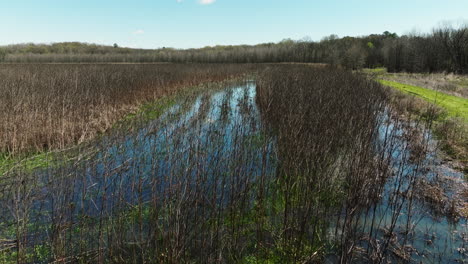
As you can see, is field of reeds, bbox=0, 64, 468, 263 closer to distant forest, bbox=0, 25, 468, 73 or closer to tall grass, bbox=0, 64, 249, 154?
tall grass, bbox=0, 64, 249, 154

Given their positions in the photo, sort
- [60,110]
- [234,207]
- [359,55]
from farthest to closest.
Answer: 1. [359,55]
2. [60,110]
3. [234,207]

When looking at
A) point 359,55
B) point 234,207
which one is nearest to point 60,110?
point 234,207

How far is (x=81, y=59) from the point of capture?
4291 cm

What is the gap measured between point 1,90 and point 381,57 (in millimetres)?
45299

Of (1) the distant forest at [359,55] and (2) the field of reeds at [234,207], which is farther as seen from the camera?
(1) the distant forest at [359,55]

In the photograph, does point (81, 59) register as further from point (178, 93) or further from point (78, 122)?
point (78, 122)

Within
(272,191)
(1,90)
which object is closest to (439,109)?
(272,191)

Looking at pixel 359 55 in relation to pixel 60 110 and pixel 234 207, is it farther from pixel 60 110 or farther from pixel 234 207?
pixel 234 207

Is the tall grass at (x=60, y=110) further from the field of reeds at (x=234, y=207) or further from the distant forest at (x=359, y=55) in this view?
the distant forest at (x=359, y=55)

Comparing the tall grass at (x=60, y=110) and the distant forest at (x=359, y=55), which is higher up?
the distant forest at (x=359, y=55)

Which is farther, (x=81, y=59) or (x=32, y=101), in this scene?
(x=81, y=59)

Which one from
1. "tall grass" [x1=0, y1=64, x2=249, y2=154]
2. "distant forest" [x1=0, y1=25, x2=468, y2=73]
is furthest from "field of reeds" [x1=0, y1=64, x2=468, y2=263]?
"distant forest" [x1=0, y1=25, x2=468, y2=73]

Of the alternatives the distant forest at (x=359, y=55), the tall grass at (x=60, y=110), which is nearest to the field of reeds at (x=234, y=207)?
the tall grass at (x=60, y=110)

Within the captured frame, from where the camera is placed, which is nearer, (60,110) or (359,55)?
(60,110)
